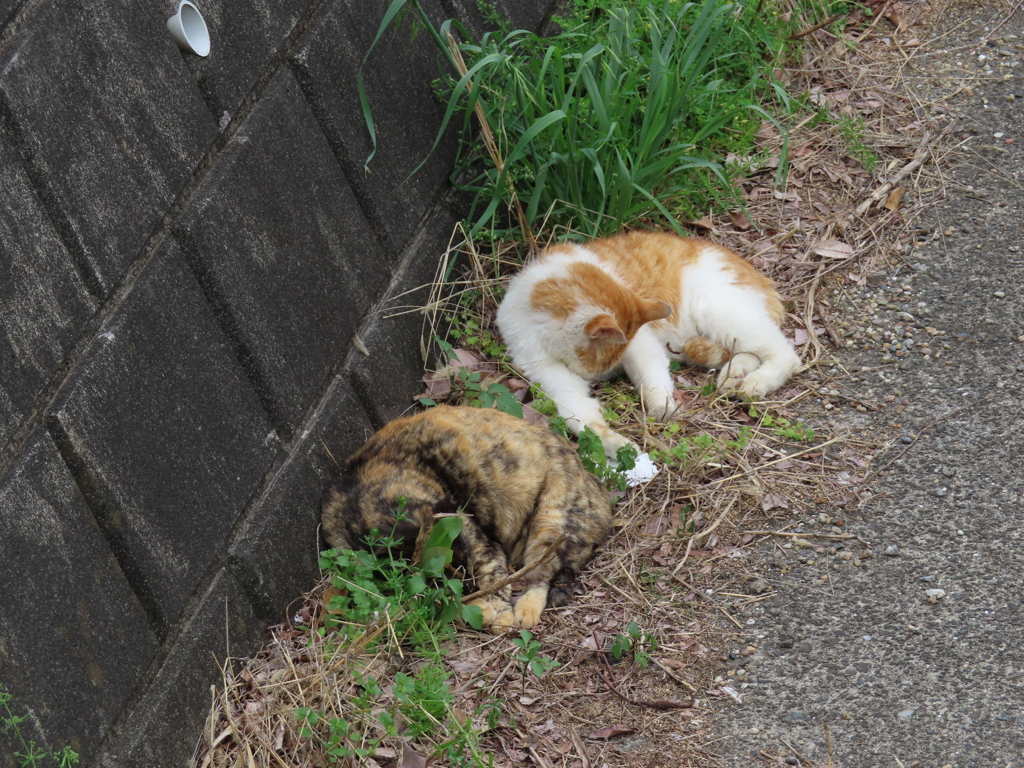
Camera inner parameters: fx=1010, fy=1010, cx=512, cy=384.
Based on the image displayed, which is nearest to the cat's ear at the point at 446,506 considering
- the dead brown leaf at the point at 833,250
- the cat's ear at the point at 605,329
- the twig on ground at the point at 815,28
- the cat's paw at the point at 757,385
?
the cat's ear at the point at 605,329

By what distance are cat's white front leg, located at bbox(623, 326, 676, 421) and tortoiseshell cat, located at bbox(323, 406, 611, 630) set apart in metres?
0.55

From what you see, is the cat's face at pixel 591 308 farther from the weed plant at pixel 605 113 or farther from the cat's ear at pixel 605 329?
the weed plant at pixel 605 113

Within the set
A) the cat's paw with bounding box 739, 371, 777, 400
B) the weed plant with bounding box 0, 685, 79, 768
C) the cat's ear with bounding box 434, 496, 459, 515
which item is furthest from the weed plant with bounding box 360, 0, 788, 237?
the weed plant with bounding box 0, 685, 79, 768

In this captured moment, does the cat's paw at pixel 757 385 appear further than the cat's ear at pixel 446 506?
Yes

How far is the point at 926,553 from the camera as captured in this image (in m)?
3.10

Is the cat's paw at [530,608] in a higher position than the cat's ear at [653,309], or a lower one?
lower

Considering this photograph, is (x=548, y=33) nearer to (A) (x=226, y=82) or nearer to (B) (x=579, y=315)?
(B) (x=579, y=315)

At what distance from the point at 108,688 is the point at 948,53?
495cm

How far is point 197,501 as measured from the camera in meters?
2.81

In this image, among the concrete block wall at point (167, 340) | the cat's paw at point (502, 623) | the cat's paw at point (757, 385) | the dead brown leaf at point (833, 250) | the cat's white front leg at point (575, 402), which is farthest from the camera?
the dead brown leaf at point (833, 250)

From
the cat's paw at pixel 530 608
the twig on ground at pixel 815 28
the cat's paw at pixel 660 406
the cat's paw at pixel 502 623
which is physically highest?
the twig on ground at pixel 815 28

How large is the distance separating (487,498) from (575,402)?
0.72 meters

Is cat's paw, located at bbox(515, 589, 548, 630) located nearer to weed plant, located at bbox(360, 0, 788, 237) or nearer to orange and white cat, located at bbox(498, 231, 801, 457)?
orange and white cat, located at bbox(498, 231, 801, 457)

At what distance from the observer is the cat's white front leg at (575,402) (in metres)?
3.71
